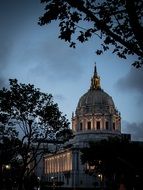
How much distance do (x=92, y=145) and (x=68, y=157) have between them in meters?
74.1

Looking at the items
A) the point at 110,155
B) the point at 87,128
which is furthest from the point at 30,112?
the point at 87,128

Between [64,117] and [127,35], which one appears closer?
[127,35]

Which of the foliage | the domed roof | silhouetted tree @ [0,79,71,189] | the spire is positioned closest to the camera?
silhouetted tree @ [0,79,71,189]

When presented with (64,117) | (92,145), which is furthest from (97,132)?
(64,117)

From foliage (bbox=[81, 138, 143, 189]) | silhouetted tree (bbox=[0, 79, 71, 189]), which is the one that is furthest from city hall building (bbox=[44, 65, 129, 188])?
silhouetted tree (bbox=[0, 79, 71, 189])

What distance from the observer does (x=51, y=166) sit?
176 m

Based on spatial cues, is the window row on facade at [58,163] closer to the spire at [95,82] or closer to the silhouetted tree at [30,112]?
the spire at [95,82]

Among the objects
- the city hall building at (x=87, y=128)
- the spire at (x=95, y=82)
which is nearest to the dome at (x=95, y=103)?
the city hall building at (x=87, y=128)

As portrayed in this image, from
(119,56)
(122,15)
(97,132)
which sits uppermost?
(97,132)

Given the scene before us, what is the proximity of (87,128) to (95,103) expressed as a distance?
930 centimetres

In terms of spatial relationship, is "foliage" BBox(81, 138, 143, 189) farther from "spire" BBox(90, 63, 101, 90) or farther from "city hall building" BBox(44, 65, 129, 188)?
"spire" BBox(90, 63, 101, 90)

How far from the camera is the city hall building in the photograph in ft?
470

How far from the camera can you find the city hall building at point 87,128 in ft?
470

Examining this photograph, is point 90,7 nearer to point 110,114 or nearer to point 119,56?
point 119,56
